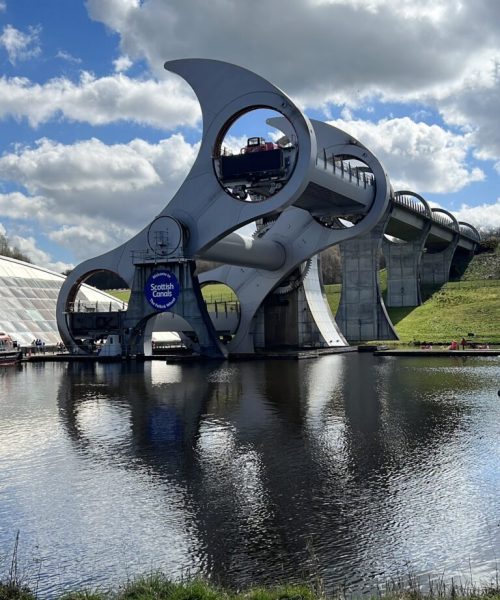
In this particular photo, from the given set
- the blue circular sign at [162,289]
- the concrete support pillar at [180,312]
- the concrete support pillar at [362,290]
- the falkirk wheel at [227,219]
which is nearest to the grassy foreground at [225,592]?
the falkirk wheel at [227,219]

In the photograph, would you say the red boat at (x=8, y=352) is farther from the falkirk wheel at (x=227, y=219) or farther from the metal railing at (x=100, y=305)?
the metal railing at (x=100, y=305)

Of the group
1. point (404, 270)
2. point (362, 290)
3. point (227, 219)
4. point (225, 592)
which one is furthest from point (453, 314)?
point (225, 592)

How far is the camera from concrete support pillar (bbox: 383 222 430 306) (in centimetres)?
8369

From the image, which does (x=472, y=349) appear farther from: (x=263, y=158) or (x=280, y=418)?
(x=280, y=418)

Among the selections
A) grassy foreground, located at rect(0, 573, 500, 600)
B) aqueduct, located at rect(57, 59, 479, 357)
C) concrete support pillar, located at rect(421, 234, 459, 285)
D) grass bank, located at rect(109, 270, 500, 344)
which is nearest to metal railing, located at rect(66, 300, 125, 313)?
aqueduct, located at rect(57, 59, 479, 357)

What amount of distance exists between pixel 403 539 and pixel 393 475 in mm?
4004

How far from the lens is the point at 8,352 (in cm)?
4797

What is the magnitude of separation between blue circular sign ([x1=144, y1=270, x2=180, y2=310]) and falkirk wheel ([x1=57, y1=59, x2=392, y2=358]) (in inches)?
2.7

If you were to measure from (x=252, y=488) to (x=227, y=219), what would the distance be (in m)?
34.4

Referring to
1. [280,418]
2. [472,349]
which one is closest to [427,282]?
[472,349]

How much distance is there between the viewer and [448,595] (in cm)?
875

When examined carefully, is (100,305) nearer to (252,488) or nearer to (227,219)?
(227,219)

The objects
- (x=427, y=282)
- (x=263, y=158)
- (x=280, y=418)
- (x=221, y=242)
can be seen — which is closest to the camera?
(x=280, y=418)

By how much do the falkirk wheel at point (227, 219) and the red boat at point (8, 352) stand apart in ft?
17.8
